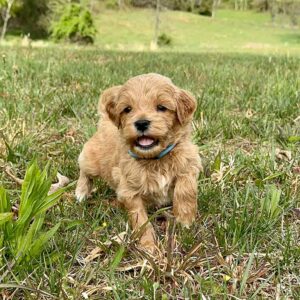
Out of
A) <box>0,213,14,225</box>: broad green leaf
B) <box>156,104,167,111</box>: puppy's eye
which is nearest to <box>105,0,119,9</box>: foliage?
<box>156,104,167,111</box>: puppy's eye

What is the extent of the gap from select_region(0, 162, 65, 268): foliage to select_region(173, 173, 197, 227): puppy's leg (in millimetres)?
851

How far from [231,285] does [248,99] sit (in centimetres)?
408

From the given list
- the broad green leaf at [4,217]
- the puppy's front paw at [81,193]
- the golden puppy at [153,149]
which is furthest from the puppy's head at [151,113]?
the broad green leaf at [4,217]

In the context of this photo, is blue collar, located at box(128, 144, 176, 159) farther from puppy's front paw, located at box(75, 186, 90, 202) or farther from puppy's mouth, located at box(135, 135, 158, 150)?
puppy's front paw, located at box(75, 186, 90, 202)

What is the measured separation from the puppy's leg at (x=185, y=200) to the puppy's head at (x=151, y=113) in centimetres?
25

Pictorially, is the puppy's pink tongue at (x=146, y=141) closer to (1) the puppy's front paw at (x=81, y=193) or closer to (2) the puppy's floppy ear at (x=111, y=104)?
(2) the puppy's floppy ear at (x=111, y=104)

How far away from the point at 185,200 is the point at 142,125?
53 centimetres

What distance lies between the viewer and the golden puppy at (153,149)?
283cm

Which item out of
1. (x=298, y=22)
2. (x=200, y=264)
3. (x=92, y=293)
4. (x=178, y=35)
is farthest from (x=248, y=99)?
(x=298, y=22)

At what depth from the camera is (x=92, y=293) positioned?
221cm

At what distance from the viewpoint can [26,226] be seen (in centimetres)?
230

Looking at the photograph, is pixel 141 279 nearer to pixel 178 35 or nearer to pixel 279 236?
pixel 279 236

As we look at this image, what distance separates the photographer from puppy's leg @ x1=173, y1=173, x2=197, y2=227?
2889mm

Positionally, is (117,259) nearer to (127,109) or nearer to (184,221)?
(184,221)
